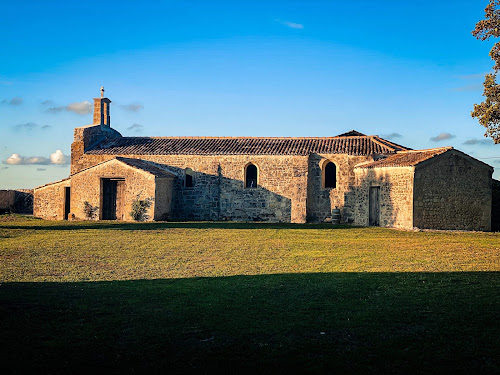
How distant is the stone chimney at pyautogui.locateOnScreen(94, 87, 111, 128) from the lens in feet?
123

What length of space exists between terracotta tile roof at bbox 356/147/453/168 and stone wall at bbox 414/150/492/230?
1.09 feet

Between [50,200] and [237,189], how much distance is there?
1192cm

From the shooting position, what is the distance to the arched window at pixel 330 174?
32.2 metres

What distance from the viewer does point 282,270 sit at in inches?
510

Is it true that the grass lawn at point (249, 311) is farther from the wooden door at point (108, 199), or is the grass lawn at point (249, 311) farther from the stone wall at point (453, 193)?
the wooden door at point (108, 199)

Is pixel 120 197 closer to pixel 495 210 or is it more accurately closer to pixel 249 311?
pixel 495 210

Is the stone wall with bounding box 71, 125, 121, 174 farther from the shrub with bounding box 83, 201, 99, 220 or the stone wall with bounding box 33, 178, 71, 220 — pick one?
the shrub with bounding box 83, 201, 99, 220

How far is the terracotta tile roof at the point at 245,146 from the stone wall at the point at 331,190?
1.43 feet

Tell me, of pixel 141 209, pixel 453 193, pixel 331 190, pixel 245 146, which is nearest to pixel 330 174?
pixel 331 190

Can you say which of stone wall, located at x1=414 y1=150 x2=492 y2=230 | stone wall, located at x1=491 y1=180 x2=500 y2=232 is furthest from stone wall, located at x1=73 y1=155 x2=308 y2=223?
stone wall, located at x1=491 y1=180 x2=500 y2=232

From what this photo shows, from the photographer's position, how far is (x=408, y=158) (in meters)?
26.7

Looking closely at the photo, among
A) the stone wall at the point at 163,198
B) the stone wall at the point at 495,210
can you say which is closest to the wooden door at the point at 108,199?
the stone wall at the point at 163,198

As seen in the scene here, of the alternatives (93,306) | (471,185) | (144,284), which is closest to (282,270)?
(144,284)

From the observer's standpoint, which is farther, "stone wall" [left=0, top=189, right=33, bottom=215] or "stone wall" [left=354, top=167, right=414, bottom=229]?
"stone wall" [left=0, top=189, right=33, bottom=215]
